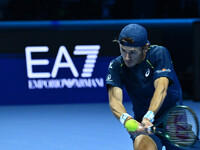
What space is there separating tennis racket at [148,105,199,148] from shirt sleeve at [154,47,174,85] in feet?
0.98

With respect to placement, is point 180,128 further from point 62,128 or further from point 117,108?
point 62,128

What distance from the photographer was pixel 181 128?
3.69 metres

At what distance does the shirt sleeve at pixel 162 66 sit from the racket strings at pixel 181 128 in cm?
30

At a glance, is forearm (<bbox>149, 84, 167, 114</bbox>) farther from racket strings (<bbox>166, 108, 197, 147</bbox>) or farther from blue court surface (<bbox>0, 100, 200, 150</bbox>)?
blue court surface (<bbox>0, 100, 200, 150</bbox>)

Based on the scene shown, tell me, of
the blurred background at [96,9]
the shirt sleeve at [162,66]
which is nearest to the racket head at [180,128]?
the shirt sleeve at [162,66]

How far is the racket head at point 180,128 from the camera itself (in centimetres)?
355

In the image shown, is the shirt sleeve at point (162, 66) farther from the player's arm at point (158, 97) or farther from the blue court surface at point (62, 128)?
the blue court surface at point (62, 128)

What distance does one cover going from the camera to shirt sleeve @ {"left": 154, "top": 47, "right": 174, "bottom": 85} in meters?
3.68

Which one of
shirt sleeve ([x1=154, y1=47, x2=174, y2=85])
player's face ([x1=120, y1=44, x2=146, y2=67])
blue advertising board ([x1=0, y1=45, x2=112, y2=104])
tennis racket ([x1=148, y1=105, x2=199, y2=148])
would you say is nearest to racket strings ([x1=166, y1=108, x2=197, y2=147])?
tennis racket ([x1=148, y1=105, x2=199, y2=148])

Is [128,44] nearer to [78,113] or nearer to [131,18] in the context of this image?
[78,113]

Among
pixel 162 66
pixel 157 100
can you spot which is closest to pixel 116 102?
pixel 157 100

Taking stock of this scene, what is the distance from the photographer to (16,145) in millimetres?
6062

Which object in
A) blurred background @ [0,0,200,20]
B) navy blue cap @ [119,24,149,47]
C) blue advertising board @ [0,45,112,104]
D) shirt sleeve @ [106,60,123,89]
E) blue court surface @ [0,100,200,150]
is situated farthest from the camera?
blurred background @ [0,0,200,20]

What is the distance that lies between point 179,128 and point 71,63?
4.98 meters
